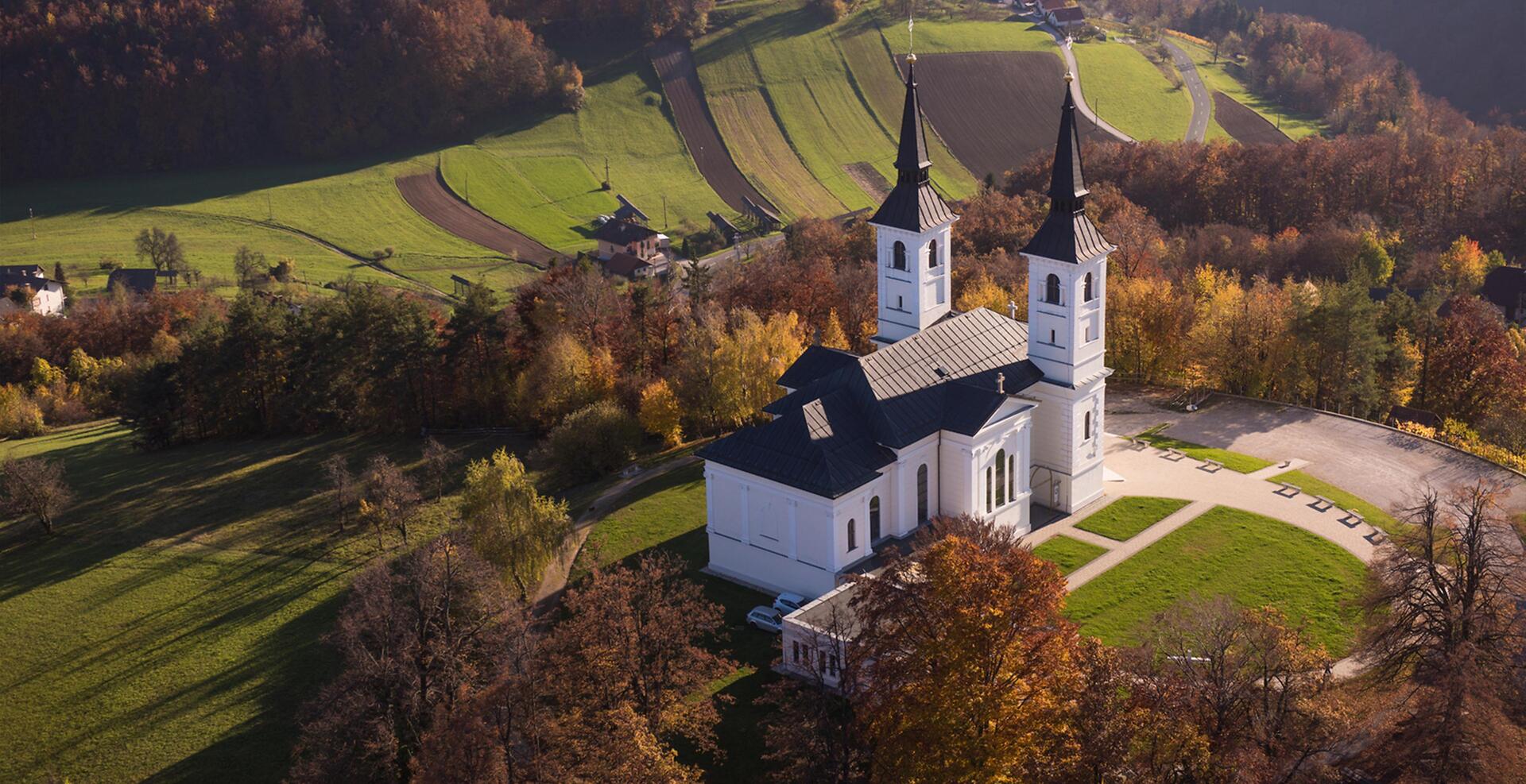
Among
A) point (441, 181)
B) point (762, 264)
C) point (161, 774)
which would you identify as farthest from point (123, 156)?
point (161, 774)

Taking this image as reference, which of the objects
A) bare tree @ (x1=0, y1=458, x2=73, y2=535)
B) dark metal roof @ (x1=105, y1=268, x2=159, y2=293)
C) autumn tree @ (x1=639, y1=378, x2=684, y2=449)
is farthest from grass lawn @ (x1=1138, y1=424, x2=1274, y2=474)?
dark metal roof @ (x1=105, y1=268, x2=159, y2=293)

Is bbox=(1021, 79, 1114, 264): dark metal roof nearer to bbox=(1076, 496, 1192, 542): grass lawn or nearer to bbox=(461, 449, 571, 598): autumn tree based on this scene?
bbox=(1076, 496, 1192, 542): grass lawn

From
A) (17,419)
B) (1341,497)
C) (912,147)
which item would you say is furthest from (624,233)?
(1341,497)

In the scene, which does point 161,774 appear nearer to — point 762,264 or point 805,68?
point 762,264

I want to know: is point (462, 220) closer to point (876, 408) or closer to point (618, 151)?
point (618, 151)

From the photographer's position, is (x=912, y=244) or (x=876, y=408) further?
(x=912, y=244)
